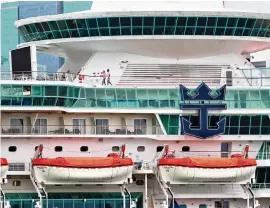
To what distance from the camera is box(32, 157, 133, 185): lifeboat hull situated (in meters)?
45.1

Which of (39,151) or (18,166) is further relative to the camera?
(18,166)

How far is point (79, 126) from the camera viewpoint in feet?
156

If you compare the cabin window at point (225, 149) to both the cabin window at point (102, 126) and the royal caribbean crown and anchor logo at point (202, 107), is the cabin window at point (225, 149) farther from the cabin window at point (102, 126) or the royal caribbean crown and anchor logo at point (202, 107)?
the cabin window at point (102, 126)

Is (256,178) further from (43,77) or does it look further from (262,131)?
(43,77)

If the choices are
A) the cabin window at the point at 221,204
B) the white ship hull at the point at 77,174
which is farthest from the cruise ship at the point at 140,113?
the cabin window at the point at 221,204

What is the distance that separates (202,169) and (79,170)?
5256 millimetres

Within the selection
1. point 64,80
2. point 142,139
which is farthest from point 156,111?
point 64,80

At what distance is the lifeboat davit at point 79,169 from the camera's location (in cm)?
4512

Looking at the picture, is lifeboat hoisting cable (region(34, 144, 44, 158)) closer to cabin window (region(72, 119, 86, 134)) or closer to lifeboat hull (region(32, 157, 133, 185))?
lifeboat hull (region(32, 157, 133, 185))

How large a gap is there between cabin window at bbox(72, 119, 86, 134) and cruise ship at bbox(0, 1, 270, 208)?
1.7 inches

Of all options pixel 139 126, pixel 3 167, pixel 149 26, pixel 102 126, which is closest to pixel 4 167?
pixel 3 167

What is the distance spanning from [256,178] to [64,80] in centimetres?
955

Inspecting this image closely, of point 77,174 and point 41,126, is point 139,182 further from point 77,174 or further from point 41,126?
point 41,126

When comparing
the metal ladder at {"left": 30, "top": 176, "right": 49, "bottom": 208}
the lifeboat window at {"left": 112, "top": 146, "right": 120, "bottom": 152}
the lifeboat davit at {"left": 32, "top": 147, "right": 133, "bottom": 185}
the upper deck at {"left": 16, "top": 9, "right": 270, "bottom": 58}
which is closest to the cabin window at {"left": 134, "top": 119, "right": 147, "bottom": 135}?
the lifeboat window at {"left": 112, "top": 146, "right": 120, "bottom": 152}
